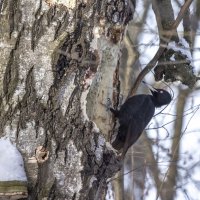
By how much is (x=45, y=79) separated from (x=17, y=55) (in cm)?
15

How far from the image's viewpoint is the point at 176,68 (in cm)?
292

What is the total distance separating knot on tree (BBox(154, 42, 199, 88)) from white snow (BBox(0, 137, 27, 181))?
124cm

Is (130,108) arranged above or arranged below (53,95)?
below

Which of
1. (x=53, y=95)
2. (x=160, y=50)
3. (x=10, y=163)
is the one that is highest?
(x=160, y=50)

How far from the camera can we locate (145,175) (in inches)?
163

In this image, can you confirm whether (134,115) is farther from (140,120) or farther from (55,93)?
A: (55,93)

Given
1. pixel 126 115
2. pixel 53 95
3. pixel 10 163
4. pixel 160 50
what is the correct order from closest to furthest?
pixel 10 163
pixel 53 95
pixel 126 115
pixel 160 50

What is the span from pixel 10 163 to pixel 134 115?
1148 millimetres

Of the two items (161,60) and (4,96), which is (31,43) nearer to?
(4,96)

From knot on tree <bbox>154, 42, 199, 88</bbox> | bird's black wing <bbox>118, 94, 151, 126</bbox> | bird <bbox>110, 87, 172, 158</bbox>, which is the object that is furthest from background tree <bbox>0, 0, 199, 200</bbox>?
knot on tree <bbox>154, 42, 199, 88</bbox>

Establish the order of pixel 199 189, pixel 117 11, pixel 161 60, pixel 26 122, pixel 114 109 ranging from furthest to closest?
pixel 199 189 < pixel 161 60 < pixel 114 109 < pixel 117 11 < pixel 26 122

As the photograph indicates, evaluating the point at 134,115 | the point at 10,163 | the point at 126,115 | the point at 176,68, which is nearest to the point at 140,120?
the point at 134,115

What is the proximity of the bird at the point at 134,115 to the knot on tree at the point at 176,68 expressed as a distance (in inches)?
7.6

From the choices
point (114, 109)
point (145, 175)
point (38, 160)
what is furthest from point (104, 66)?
point (145, 175)
